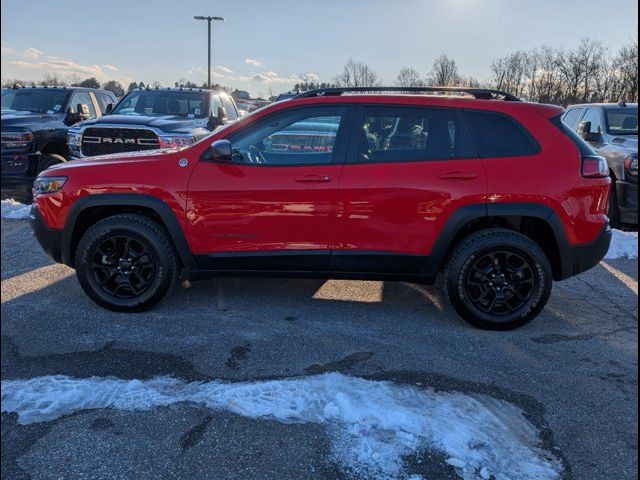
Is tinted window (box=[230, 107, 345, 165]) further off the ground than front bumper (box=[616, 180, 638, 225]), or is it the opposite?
tinted window (box=[230, 107, 345, 165])

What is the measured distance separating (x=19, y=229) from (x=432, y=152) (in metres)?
5.98

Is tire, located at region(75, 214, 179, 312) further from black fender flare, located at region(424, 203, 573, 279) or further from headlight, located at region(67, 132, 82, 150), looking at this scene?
headlight, located at region(67, 132, 82, 150)

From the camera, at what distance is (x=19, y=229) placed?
285 inches

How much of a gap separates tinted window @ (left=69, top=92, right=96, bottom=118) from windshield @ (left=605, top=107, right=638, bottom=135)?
9767 mm

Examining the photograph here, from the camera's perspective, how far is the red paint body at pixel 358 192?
396 centimetres

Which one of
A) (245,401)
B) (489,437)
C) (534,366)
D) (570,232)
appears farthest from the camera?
(570,232)

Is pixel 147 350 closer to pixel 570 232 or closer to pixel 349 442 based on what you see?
pixel 349 442

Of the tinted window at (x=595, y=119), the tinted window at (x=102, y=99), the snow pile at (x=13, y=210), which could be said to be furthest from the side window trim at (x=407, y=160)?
the tinted window at (x=102, y=99)

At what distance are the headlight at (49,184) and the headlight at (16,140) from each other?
5.34 metres

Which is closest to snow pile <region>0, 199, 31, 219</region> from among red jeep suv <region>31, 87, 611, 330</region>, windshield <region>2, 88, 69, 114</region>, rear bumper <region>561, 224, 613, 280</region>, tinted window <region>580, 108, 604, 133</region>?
windshield <region>2, 88, 69, 114</region>

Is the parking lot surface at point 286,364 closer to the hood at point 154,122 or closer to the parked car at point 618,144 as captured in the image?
the parked car at point 618,144

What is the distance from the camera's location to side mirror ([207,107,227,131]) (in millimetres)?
9219

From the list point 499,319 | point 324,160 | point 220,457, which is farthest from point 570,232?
point 220,457

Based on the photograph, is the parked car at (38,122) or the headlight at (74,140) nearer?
the headlight at (74,140)
